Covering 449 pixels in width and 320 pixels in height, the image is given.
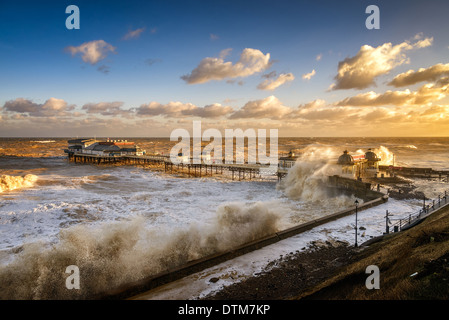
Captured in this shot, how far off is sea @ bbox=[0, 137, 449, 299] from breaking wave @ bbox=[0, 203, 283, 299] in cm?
4

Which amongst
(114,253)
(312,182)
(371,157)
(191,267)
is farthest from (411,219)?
(371,157)

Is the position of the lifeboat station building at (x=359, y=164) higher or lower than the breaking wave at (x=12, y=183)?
higher

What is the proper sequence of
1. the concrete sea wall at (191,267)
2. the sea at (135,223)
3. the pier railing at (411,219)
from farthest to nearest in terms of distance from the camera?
the pier railing at (411,219) → the sea at (135,223) → the concrete sea wall at (191,267)

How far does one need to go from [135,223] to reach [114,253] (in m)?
2.05

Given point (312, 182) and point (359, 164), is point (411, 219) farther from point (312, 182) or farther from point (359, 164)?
point (359, 164)

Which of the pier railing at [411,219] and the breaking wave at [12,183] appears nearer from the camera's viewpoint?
the pier railing at [411,219]

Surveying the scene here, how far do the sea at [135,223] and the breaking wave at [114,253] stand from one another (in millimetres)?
38

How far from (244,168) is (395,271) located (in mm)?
31636

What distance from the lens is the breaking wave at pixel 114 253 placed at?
891 centimetres

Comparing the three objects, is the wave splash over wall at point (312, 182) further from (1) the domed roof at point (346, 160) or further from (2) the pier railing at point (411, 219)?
(2) the pier railing at point (411, 219)

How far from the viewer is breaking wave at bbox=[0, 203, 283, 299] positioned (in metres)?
8.91

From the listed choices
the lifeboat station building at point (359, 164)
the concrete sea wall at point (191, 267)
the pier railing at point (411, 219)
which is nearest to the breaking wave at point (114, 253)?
the concrete sea wall at point (191, 267)
